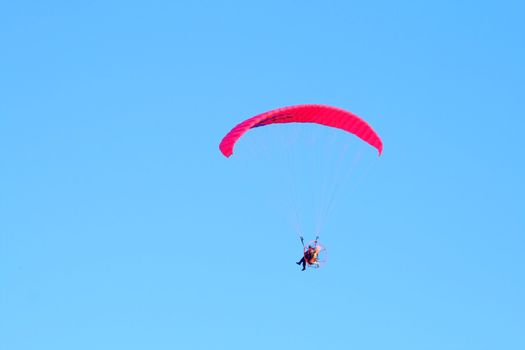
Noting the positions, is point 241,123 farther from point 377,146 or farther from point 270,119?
point 377,146

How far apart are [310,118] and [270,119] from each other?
1.69 meters

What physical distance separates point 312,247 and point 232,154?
4.19 meters

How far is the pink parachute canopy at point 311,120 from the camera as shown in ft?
144

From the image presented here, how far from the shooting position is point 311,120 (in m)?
45.6

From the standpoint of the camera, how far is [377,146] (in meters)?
46.0

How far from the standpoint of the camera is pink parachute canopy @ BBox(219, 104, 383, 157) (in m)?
43.8

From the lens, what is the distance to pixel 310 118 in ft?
149

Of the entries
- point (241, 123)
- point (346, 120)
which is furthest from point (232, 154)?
point (346, 120)

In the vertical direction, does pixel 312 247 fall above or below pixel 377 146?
below

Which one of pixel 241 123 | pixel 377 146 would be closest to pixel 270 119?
pixel 241 123

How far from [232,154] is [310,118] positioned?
3108 mm

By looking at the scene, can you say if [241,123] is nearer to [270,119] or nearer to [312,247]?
[270,119]

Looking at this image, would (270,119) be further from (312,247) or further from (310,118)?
(312,247)

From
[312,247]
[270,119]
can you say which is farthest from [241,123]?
[312,247]
